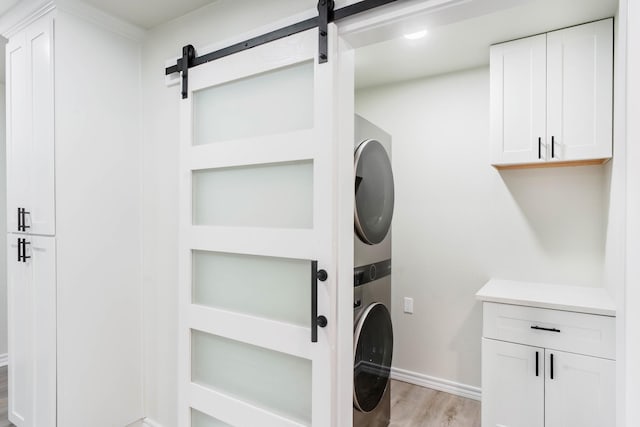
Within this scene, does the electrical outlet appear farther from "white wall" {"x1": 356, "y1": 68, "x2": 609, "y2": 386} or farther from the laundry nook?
the laundry nook

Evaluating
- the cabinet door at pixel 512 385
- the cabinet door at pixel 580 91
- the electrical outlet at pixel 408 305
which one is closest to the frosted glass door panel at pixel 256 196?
the cabinet door at pixel 512 385

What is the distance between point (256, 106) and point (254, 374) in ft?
4.09

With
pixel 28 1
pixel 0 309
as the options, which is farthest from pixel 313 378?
pixel 0 309

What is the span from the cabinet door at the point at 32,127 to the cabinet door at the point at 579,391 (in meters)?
2.69

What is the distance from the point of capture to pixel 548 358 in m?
1.99

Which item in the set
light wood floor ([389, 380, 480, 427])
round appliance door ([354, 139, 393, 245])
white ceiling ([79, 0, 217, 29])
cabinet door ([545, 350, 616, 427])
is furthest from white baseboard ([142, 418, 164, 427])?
white ceiling ([79, 0, 217, 29])

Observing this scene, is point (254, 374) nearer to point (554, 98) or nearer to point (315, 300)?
point (315, 300)

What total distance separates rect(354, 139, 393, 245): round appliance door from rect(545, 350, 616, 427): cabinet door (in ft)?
3.66

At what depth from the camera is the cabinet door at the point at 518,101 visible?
2.20 metres

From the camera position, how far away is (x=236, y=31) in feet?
6.05

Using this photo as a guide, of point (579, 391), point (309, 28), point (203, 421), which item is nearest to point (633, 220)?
point (309, 28)

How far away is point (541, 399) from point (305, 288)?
4.79 feet

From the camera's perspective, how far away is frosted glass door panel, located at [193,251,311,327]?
1637 mm

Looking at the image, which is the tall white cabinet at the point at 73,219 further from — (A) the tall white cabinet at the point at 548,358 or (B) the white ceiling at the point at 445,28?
(A) the tall white cabinet at the point at 548,358
